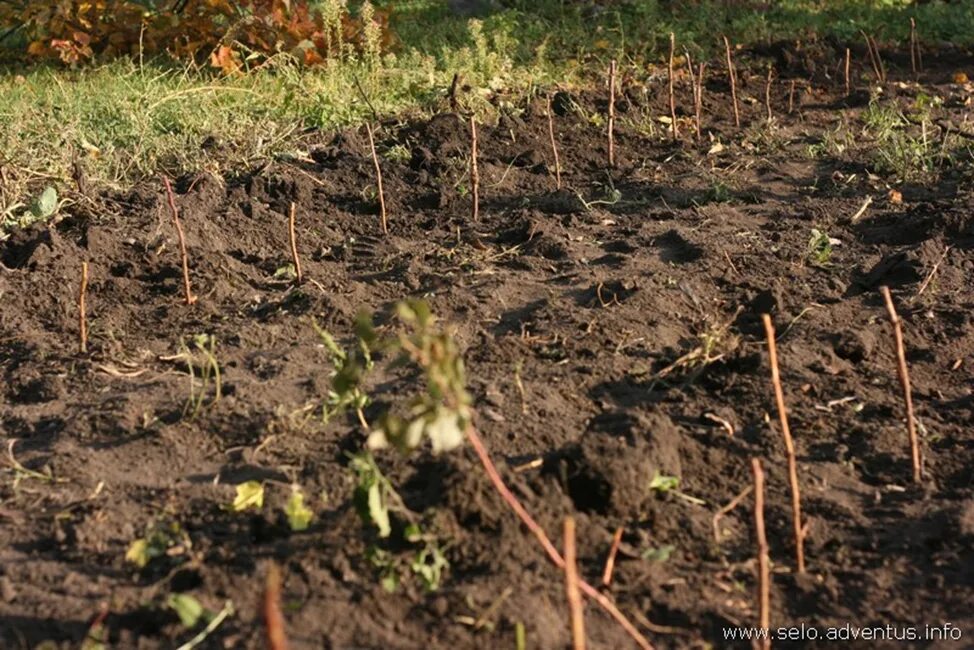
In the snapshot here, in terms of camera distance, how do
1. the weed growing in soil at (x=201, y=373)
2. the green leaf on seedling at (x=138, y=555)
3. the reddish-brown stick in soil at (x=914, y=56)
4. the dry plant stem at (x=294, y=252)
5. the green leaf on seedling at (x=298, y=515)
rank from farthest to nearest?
the reddish-brown stick in soil at (x=914, y=56) → the dry plant stem at (x=294, y=252) → the weed growing in soil at (x=201, y=373) → the green leaf on seedling at (x=298, y=515) → the green leaf on seedling at (x=138, y=555)

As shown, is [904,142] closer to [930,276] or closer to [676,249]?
[930,276]

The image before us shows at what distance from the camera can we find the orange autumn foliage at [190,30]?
27.6 feet

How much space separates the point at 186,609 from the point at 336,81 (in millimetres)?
5310

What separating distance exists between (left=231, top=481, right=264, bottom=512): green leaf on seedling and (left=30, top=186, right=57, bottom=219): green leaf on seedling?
9.55 ft

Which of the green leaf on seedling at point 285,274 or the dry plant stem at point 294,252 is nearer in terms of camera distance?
the dry plant stem at point 294,252

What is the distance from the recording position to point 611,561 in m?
3.39

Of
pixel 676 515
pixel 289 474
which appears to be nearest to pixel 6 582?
pixel 289 474

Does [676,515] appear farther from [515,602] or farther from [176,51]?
[176,51]

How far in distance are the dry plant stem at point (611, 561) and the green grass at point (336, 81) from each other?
12.6ft

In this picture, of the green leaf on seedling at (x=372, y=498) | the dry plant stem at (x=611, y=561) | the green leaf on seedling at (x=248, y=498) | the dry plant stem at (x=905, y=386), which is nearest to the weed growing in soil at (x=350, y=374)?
the green leaf on seedling at (x=372, y=498)

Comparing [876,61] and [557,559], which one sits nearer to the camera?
[557,559]

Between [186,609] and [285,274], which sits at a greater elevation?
[285,274]

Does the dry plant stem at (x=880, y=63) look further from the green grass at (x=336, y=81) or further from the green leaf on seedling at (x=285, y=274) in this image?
the green leaf on seedling at (x=285, y=274)

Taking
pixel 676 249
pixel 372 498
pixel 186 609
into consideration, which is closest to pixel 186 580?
pixel 186 609
